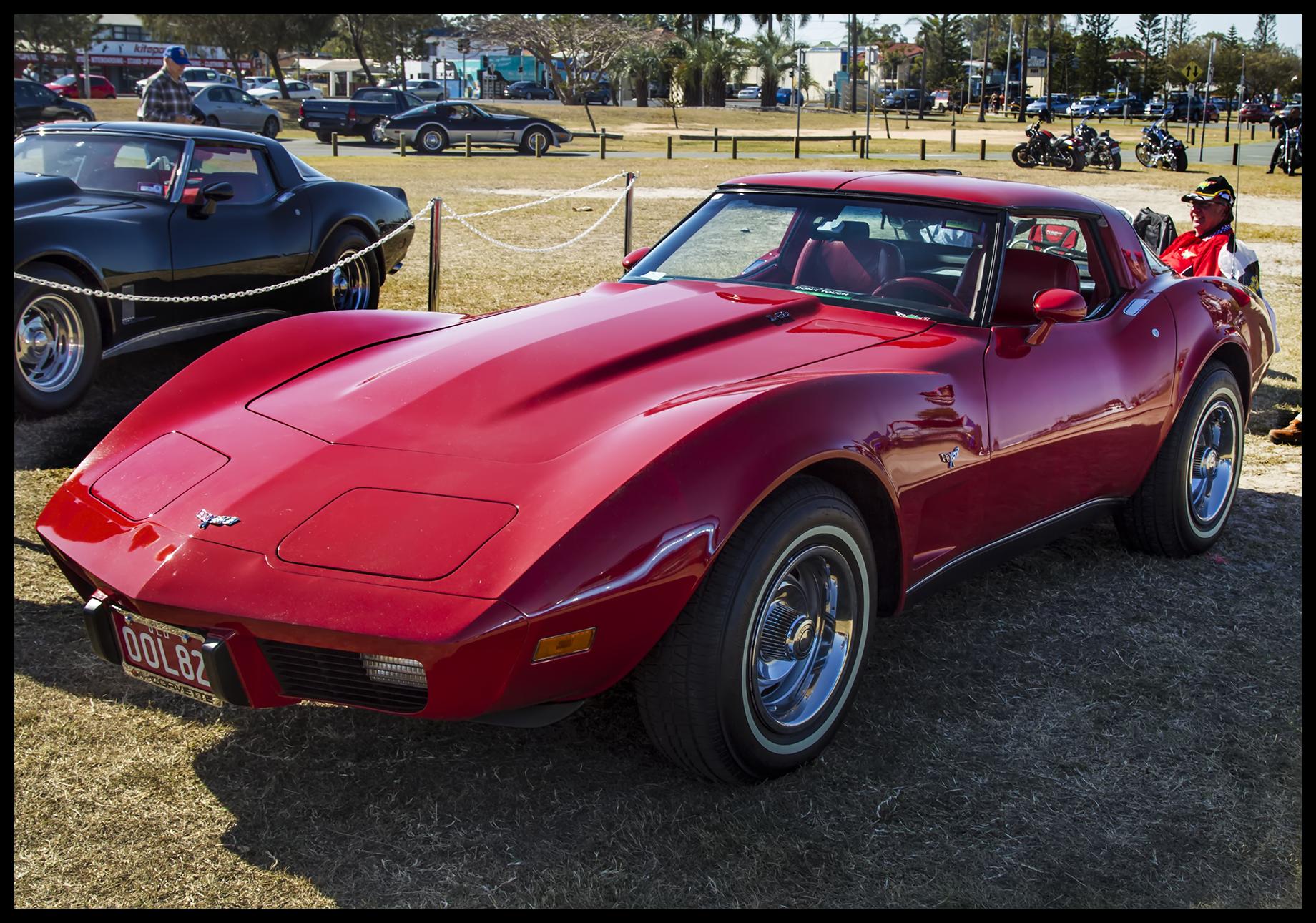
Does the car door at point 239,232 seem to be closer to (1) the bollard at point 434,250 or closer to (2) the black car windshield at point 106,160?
(2) the black car windshield at point 106,160

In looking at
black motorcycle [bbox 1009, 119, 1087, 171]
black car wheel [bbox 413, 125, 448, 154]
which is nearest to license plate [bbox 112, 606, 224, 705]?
black motorcycle [bbox 1009, 119, 1087, 171]

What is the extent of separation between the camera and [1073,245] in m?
4.61

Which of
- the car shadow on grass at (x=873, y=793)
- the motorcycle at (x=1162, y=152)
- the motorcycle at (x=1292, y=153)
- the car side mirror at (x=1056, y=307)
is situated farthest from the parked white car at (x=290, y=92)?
the car shadow on grass at (x=873, y=793)

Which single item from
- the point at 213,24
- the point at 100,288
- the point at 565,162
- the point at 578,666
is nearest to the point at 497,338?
A: the point at 578,666

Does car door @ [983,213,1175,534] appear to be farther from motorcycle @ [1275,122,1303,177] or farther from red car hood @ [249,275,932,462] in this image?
motorcycle @ [1275,122,1303,177]

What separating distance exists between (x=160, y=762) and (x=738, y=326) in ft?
6.40

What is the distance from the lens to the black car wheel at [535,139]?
1197 inches

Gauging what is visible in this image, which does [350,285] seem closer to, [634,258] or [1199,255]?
[634,258]

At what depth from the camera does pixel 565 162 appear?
27484mm

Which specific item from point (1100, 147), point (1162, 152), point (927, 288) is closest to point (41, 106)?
point (1100, 147)

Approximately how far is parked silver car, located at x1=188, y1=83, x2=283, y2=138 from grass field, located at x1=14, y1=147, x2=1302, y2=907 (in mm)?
30364

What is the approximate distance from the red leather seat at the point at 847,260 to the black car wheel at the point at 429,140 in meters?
26.8

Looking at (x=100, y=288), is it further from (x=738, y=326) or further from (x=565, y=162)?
(x=565, y=162)

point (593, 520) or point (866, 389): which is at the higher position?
point (866, 389)
